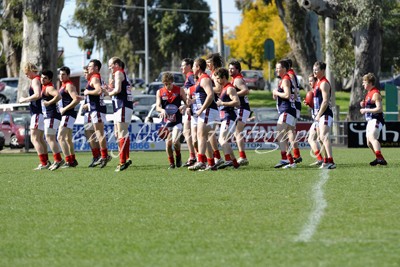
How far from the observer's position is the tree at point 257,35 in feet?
273

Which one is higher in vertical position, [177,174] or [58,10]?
[58,10]

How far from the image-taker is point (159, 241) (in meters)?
9.96

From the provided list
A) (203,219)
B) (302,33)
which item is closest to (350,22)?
(302,33)

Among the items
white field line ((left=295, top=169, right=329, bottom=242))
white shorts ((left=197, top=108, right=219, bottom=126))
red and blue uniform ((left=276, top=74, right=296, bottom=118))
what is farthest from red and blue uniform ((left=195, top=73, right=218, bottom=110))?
white field line ((left=295, top=169, right=329, bottom=242))

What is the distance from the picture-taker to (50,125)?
20.1 m

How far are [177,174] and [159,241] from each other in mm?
8263

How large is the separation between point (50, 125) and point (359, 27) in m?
18.9

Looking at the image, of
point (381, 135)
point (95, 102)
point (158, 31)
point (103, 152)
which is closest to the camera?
point (95, 102)

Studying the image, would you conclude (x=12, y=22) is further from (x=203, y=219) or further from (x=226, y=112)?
(x=203, y=219)

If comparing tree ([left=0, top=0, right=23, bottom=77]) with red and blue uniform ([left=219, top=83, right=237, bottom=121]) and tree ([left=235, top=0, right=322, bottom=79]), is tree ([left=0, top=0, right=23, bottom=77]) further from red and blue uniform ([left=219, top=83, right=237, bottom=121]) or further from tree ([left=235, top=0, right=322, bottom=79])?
red and blue uniform ([left=219, top=83, right=237, bottom=121])

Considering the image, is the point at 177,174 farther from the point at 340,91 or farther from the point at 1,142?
the point at 340,91

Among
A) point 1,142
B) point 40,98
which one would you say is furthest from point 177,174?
point 1,142

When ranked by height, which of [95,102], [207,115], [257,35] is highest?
[257,35]

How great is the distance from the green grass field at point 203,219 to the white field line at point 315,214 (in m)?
0.01
